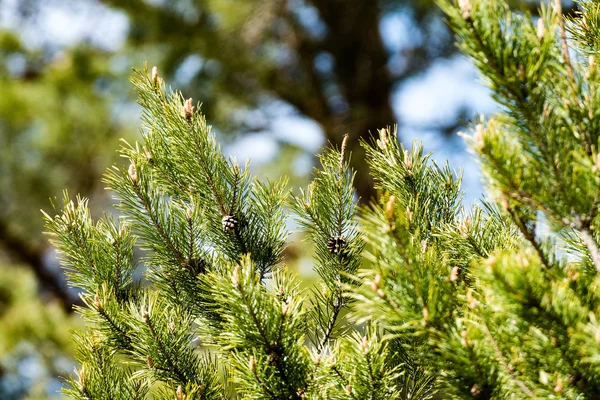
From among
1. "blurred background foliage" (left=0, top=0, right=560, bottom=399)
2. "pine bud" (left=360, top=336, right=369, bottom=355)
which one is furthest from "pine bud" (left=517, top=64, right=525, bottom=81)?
"blurred background foliage" (left=0, top=0, right=560, bottom=399)

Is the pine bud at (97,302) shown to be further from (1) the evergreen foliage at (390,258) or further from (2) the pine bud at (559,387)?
(2) the pine bud at (559,387)

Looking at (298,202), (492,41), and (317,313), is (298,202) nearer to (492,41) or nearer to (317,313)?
(317,313)

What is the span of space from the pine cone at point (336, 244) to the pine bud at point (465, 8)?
16.8 inches

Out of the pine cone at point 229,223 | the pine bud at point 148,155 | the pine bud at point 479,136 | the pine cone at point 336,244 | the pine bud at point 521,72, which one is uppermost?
the pine bud at point 148,155

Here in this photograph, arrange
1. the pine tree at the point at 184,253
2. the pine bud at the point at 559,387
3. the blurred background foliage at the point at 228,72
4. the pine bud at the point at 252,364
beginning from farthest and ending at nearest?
1. the blurred background foliage at the point at 228,72
2. the pine tree at the point at 184,253
3. the pine bud at the point at 252,364
4. the pine bud at the point at 559,387

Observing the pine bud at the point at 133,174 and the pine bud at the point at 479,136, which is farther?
the pine bud at the point at 133,174

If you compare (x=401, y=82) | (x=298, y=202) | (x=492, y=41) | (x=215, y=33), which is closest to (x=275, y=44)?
(x=215, y=33)

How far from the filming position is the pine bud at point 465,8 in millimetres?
556

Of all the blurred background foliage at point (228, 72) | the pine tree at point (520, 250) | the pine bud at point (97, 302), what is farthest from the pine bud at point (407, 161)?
the blurred background foliage at point (228, 72)

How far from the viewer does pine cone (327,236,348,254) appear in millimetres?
868

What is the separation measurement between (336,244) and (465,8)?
44 centimetres

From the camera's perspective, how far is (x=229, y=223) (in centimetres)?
84

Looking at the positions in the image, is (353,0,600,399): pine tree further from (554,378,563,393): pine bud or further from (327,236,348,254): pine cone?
(327,236,348,254): pine cone

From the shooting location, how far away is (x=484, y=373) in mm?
600
